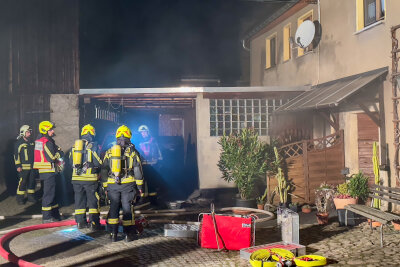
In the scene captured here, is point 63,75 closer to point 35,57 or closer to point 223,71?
point 35,57

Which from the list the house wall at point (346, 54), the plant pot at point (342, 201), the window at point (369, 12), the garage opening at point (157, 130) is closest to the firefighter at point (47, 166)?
the garage opening at point (157, 130)

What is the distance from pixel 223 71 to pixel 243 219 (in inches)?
685

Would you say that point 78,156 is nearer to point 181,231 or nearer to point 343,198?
point 181,231

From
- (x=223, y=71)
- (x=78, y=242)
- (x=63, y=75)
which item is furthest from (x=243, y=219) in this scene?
(x=223, y=71)

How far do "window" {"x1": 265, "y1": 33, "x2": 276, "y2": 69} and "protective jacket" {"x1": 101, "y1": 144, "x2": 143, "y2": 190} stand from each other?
10.5 meters

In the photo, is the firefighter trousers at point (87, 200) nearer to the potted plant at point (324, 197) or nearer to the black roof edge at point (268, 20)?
the potted plant at point (324, 197)

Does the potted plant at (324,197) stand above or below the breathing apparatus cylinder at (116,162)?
below

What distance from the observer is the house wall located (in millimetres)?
9383

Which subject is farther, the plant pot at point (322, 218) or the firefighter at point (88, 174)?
the plant pot at point (322, 218)

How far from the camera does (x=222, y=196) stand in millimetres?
12398

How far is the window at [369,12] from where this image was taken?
32.7 ft

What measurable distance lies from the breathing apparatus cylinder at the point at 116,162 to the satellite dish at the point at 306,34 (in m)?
7.35

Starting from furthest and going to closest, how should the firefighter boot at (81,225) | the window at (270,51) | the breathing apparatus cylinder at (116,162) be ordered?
the window at (270,51)
the firefighter boot at (81,225)
the breathing apparatus cylinder at (116,162)

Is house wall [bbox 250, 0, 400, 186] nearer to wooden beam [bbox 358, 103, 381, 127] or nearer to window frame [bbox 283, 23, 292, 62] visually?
window frame [bbox 283, 23, 292, 62]
